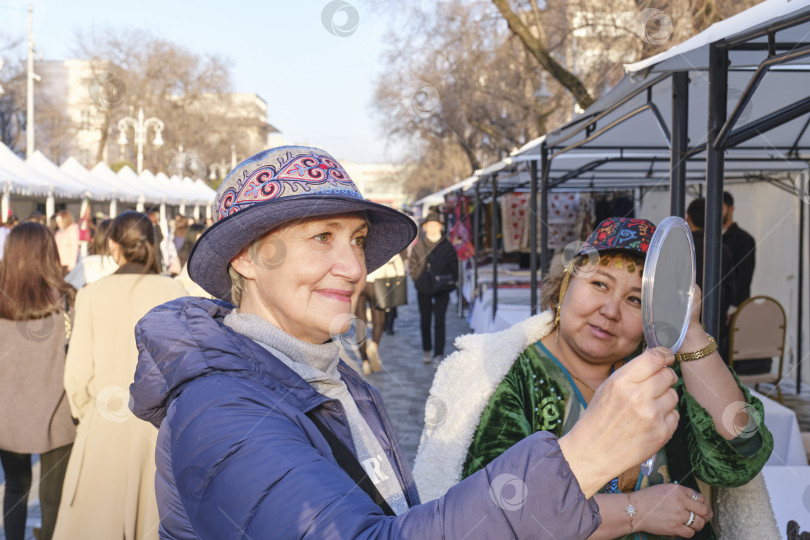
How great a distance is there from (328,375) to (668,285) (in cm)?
72

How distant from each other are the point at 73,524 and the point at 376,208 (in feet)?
9.24

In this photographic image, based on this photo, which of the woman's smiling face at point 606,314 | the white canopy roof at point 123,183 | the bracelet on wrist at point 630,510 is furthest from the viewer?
the white canopy roof at point 123,183

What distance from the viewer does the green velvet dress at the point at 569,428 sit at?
219 centimetres

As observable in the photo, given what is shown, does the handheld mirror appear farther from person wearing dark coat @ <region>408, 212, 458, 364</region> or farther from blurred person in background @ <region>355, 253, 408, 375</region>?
person wearing dark coat @ <region>408, 212, 458, 364</region>

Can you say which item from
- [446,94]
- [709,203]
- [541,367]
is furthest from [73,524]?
[446,94]

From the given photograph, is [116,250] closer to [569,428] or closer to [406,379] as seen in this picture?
[569,428]

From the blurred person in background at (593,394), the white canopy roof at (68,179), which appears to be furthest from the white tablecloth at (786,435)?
the white canopy roof at (68,179)

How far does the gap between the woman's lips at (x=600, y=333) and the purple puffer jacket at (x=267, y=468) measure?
1.20 m

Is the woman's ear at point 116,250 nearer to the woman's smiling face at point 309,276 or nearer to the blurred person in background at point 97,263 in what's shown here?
the blurred person in background at point 97,263

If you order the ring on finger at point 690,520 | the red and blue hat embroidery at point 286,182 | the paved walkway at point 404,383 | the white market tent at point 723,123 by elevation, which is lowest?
the paved walkway at point 404,383

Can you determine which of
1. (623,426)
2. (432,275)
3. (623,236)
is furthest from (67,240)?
(623,426)

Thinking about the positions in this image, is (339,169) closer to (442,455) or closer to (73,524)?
(442,455)

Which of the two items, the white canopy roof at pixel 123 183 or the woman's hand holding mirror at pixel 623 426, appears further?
the white canopy roof at pixel 123 183

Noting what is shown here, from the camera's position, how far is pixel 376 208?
1516mm
